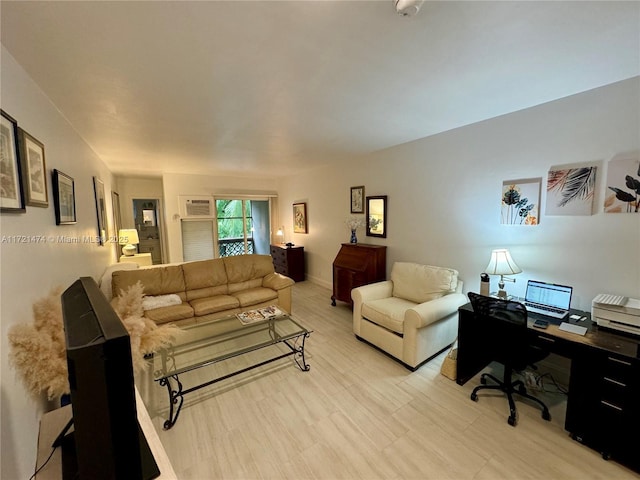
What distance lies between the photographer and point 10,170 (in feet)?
4.08

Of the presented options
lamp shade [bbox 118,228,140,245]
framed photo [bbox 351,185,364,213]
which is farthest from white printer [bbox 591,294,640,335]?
lamp shade [bbox 118,228,140,245]

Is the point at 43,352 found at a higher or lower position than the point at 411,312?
higher

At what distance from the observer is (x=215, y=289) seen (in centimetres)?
361

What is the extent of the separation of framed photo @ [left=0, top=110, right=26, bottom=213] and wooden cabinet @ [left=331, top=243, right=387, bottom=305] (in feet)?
10.8

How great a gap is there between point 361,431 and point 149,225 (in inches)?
259

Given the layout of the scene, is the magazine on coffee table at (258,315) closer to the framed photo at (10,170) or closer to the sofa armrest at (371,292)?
the sofa armrest at (371,292)

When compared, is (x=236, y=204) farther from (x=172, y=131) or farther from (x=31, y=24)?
(x=31, y=24)

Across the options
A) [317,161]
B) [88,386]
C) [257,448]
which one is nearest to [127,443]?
[88,386]

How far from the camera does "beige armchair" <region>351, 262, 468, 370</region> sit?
250cm

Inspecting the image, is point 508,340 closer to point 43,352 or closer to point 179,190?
point 43,352

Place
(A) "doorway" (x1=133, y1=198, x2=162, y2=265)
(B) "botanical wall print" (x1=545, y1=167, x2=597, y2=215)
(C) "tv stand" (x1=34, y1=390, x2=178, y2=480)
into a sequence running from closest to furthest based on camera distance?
1. (C) "tv stand" (x1=34, y1=390, x2=178, y2=480)
2. (B) "botanical wall print" (x1=545, y1=167, x2=597, y2=215)
3. (A) "doorway" (x1=133, y1=198, x2=162, y2=265)

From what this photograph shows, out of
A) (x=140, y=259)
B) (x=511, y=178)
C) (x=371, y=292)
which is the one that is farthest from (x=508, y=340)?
(x=140, y=259)

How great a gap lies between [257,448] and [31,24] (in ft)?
8.74

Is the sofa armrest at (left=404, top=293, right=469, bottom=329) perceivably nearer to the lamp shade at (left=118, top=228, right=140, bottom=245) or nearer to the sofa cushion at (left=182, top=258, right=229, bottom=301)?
the sofa cushion at (left=182, top=258, right=229, bottom=301)
